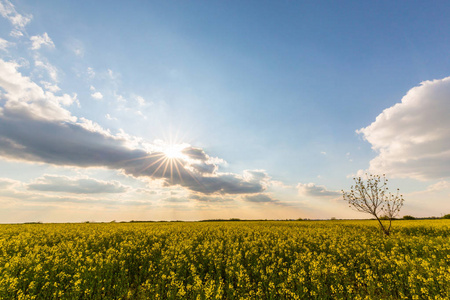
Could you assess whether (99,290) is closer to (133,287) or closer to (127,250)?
(133,287)

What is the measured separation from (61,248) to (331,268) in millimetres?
15128

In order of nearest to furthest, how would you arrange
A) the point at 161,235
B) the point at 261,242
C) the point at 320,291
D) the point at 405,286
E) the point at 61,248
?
the point at 320,291 < the point at 405,286 < the point at 61,248 < the point at 261,242 < the point at 161,235

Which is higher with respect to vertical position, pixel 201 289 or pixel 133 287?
pixel 201 289

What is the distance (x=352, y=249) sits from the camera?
527 inches

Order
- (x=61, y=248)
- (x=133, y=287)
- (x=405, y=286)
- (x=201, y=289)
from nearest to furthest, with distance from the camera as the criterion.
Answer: (x=201, y=289)
(x=405, y=286)
(x=133, y=287)
(x=61, y=248)

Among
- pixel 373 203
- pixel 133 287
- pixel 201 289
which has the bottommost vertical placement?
pixel 133 287

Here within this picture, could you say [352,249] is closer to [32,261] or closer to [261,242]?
[261,242]

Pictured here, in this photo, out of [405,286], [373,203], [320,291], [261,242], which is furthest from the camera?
[373,203]

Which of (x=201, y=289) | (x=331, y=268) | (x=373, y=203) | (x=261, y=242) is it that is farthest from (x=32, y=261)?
(x=373, y=203)

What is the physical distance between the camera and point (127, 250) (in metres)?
13.2

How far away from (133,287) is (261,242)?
27.9 ft

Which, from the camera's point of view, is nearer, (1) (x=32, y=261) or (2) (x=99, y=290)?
(2) (x=99, y=290)

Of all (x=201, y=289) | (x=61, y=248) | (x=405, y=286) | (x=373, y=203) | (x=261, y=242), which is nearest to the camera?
(x=201, y=289)

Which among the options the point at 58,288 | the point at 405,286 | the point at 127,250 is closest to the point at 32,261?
the point at 58,288
